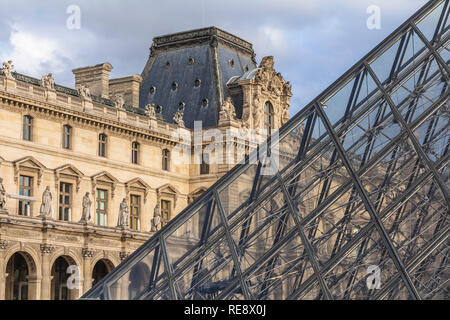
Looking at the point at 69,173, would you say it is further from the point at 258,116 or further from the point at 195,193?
the point at 258,116

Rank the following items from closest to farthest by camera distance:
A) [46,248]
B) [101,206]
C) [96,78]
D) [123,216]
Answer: [46,248]
[123,216]
[101,206]
[96,78]

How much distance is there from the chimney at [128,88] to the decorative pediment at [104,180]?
368 inches

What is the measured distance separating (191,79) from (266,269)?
41588mm

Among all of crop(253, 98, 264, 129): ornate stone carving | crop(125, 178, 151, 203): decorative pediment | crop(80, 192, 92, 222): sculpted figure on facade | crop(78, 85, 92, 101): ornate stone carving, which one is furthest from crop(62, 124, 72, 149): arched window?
crop(253, 98, 264, 129): ornate stone carving

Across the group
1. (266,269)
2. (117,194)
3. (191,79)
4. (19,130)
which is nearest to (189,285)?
(266,269)

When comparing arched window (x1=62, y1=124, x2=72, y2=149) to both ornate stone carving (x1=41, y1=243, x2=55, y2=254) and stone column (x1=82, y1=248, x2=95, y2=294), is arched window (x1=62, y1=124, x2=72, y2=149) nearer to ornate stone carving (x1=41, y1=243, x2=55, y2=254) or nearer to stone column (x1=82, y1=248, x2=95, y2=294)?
stone column (x1=82, y1=248, x2=95, y2=294)

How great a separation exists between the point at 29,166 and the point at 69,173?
2.79m

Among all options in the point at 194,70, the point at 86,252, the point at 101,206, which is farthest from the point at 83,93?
the point at 194,70

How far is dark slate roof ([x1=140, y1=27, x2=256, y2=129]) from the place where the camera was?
2267 inches

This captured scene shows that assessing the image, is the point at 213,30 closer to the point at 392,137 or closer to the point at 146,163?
the point at 146,163

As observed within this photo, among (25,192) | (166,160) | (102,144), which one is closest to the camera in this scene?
(25,192)

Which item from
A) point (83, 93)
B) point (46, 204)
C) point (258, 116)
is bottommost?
point (46, 204)

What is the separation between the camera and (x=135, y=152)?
51469 mm

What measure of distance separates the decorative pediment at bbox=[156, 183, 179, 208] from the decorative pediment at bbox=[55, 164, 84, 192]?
6494 millimetres
